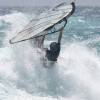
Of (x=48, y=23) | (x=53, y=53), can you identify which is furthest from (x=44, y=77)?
(x=48, y=23)

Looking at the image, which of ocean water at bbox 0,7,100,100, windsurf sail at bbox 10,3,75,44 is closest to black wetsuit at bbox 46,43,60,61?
ocean water at bbox 0,7,100,100

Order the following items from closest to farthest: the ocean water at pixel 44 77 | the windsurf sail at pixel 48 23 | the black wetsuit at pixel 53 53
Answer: the ocean water at pixel 44 77 → the windsurf sail at pixel 48 23 → the black wetsuit at pixel 53 53

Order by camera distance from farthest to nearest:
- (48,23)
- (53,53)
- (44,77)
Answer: (44,77)
(53,53)
(48,23)

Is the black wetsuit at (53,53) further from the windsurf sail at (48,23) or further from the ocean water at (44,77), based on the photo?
the windsurf sail at (48,23)

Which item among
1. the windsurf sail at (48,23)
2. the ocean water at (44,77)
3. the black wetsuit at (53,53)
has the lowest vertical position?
the ocean water at (44,77)

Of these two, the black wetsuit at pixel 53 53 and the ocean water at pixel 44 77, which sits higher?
the black wetsuit at pixel 53 53

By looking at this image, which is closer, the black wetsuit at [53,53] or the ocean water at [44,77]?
the ocean water at [44,77]

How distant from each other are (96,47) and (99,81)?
794cm

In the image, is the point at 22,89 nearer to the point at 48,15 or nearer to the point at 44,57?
the point at 44,57

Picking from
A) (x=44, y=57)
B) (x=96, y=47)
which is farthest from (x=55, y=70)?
(x=96, y=47)

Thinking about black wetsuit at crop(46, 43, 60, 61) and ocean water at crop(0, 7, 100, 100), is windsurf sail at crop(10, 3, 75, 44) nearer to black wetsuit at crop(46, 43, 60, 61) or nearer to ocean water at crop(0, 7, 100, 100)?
black wetsuit at crop(46, 43, 60, 61)

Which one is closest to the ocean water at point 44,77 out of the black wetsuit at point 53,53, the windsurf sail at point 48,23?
the black wetsuit at point 53,53

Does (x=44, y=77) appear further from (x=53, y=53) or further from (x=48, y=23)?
(x=48, y=23)

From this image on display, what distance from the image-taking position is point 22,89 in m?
15.5
